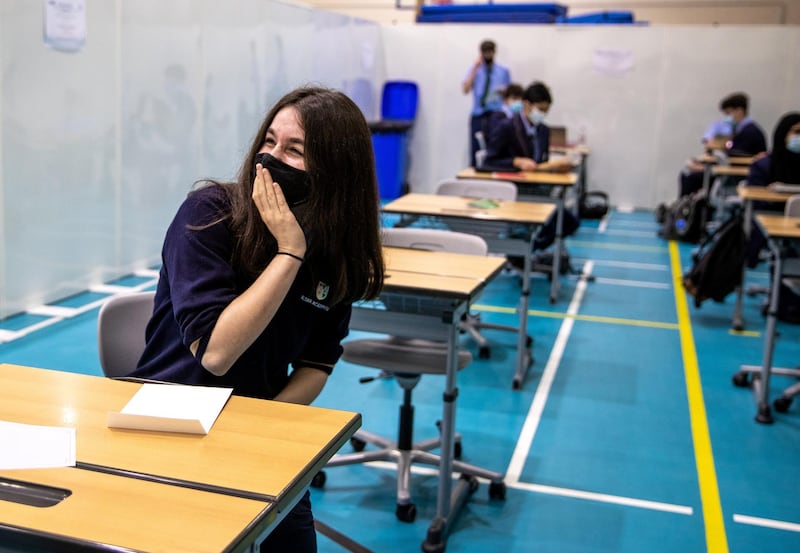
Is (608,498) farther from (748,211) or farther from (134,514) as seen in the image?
(748,211)

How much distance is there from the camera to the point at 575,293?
6.72 meters

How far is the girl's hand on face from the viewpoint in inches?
68.5

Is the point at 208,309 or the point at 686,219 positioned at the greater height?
the point at 208,309

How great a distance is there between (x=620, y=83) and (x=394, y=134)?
Answer: 10.2 feet

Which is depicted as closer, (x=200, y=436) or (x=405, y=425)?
(x=200, y=436)

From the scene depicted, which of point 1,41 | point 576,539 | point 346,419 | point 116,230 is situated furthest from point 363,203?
point 116,230

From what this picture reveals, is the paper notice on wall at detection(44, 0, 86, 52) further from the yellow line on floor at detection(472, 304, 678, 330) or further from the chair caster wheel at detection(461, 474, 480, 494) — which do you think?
the chair caster wheel at detection(461, 474, 480, 494)

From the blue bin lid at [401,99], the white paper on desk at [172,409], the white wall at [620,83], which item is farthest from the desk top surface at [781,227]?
the blue bin lid at [401,99]

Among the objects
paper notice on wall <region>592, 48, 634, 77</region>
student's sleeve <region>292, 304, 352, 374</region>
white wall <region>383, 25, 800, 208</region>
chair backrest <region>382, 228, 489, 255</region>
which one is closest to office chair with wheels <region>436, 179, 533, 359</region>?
chair backrest <region>382, 228, 489, 255</region>

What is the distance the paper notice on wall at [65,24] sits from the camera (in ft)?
16.8

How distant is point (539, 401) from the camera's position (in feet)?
14.0

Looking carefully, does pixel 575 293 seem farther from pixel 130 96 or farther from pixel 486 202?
pixel 130 96

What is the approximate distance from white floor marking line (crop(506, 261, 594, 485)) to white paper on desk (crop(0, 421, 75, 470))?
222 cm

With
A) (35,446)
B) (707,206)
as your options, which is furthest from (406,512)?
(707,206)
